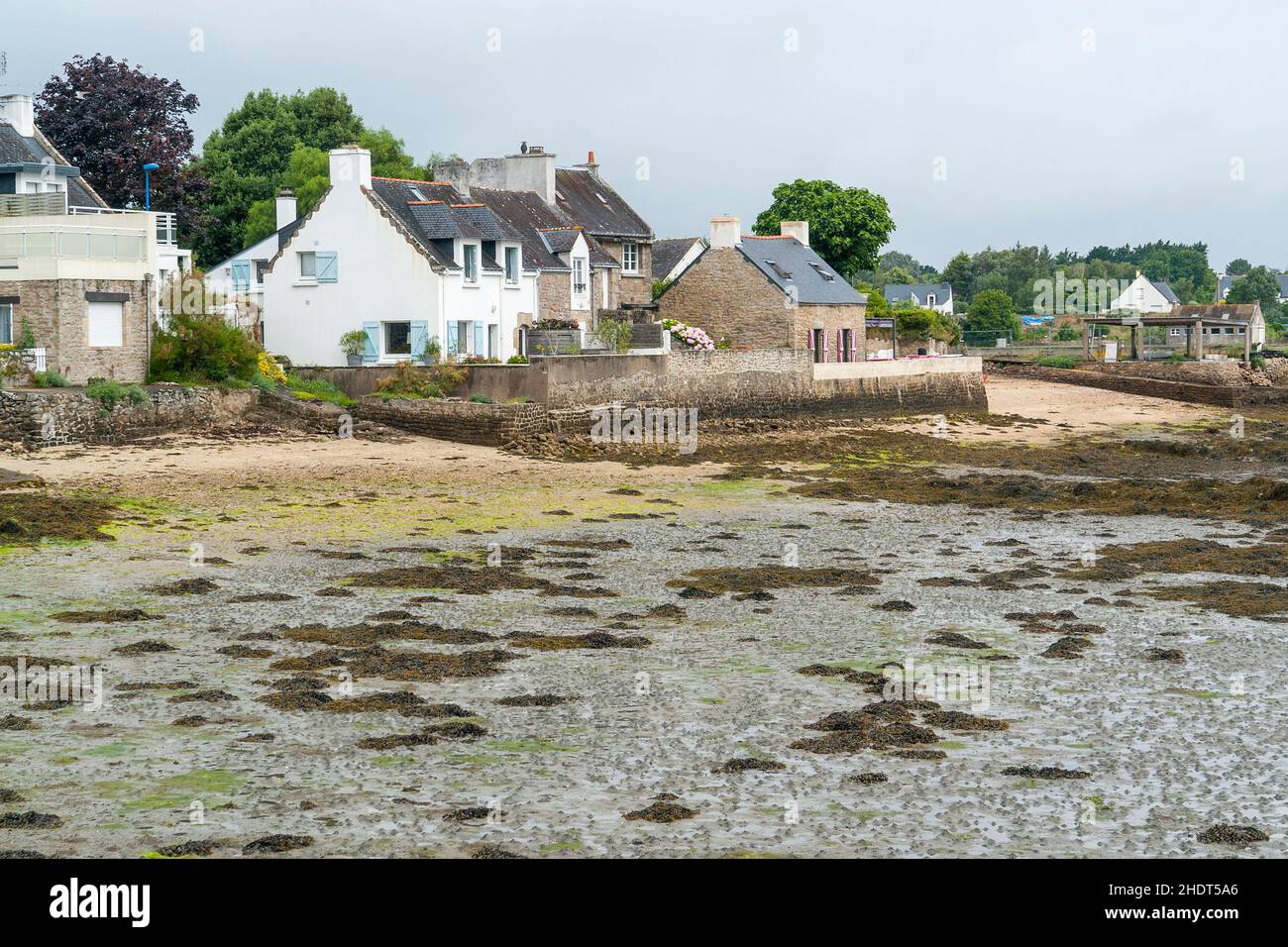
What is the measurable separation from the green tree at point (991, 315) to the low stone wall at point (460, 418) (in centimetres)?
6542

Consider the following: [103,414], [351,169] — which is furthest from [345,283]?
[103,414]

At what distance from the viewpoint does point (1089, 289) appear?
126 m

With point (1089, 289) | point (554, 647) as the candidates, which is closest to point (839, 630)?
point (554, 647)

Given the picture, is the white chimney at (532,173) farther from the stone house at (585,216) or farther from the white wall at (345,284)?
the white wall at (345,284)

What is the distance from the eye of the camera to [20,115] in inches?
1640

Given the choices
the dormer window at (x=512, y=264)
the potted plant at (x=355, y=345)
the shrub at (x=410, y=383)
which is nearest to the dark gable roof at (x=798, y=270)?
the dormer window at (x=512, y=264)

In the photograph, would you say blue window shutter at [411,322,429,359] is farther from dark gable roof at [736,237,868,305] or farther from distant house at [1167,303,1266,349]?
distant house at [1167,303,1266,349]

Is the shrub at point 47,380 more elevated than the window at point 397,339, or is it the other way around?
the window at point 397,339

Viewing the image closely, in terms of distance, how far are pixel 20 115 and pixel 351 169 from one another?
9769 millimetres

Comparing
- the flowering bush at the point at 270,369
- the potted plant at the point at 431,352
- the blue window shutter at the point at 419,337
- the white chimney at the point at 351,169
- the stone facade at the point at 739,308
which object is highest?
the white chimney at the point at 351,169

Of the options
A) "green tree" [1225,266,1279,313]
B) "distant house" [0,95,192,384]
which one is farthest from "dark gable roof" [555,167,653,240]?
"green tree" [1225,266,1279,313]

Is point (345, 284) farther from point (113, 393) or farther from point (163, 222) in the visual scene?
point (163, 222)

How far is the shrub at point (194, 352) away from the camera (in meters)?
33.3
